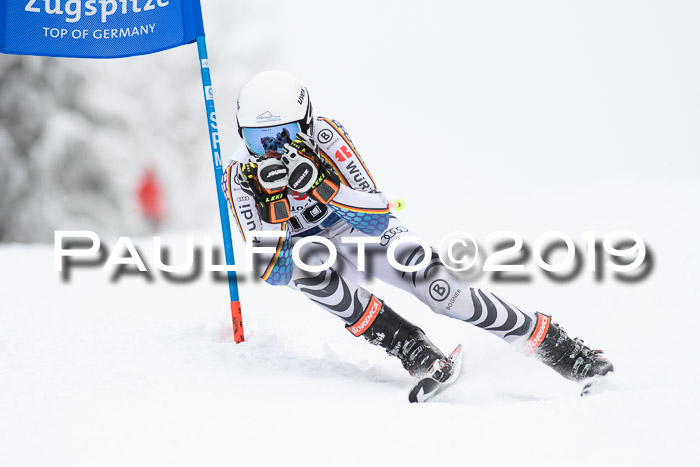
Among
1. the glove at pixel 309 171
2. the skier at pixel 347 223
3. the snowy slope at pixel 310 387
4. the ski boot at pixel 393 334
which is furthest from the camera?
the ski boot at pixel 393 334

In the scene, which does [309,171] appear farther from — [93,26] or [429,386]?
[93,26]

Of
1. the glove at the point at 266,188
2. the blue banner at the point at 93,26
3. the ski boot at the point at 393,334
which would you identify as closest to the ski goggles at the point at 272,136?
the glove at the point at 266,188

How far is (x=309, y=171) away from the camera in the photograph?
138 inches

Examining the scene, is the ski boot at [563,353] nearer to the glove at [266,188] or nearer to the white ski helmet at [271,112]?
the glove at [266,188]

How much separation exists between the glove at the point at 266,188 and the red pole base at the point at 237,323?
→ 39.2 inches

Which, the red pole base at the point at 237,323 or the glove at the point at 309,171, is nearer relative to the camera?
the glove at the point at 309,171

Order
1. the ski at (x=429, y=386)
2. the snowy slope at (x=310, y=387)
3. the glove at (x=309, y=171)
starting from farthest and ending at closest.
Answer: the glove at (x=309, y=171)
the ski at (x=429, y=386)
the snowy slope at (x=310, y=387)

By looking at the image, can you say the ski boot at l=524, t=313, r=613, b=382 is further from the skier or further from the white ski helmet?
the white ski helmet

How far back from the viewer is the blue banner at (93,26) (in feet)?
15.3

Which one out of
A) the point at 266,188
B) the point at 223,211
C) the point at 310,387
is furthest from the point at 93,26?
the point at 310,387

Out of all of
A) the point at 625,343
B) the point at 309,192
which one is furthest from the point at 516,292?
the point at 309,192

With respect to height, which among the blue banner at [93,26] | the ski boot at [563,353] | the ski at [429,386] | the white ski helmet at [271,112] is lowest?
the ski at [429,386]

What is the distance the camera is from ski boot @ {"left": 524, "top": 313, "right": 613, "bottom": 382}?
3580mm

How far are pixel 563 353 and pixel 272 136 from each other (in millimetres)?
1953
